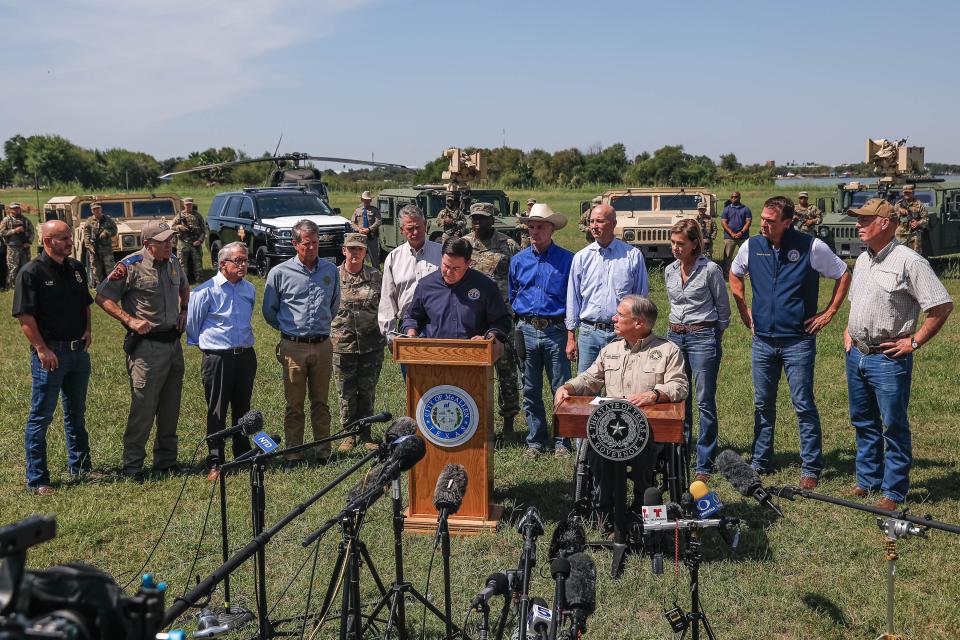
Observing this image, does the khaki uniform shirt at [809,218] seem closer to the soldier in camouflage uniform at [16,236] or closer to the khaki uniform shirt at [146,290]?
the khaki uniform shirt at [146,290]

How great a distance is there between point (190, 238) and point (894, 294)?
16.1m

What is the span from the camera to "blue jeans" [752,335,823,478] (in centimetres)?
671

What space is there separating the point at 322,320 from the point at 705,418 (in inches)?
126

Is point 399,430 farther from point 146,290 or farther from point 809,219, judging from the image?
point 809,219

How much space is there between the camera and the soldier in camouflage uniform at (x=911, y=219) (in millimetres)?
17875

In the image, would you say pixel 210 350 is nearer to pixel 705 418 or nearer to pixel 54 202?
pixel 705 418

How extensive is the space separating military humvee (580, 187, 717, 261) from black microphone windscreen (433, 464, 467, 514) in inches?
664

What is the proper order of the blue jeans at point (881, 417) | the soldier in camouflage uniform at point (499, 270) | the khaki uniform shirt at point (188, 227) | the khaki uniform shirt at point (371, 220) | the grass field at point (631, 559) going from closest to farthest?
the grass field at point (631, 559), the blue jeans at point (881, 417), the soldier in camouflage uniform at point (499, 270), the khaki uniform shirt at point (188, 227), the khaki uniform shirt at point (371, 220)

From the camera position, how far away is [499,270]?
8.55 metres

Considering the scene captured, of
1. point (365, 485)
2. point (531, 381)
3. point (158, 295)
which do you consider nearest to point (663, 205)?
point (531, 381)

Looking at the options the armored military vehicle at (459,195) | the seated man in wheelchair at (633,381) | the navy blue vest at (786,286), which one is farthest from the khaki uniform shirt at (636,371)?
the armored military vehicle at (459,195)

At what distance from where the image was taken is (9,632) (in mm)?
1599

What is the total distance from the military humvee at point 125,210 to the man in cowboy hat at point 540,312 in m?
15.2

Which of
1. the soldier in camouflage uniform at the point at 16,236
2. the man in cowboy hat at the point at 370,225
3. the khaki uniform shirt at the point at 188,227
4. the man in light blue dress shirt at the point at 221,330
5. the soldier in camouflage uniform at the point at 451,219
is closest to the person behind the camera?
the man in light blue dress shirt at the point at 221,330
